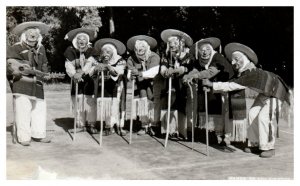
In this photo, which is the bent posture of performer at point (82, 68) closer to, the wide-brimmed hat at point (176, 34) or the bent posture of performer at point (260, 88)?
the wide-brimmed hat at point (176, 34)

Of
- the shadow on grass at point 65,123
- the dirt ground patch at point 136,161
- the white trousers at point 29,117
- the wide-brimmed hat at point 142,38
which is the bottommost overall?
the dirt ground patch at point 136,161

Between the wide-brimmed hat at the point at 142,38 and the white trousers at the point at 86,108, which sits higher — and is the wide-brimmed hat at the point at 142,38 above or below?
above

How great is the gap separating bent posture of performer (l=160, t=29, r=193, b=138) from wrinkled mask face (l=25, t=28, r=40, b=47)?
1.77 meters

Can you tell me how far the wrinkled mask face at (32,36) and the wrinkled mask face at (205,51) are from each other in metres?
2.24

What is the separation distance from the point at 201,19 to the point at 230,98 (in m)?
2.39

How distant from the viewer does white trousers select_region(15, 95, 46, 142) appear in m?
6.23

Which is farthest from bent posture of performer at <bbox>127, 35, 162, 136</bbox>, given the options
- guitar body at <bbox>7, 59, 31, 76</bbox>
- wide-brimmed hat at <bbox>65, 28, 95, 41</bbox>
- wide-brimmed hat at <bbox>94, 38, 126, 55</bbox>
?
guitar body at <bbox>7, 59, 31, 76</bbox>

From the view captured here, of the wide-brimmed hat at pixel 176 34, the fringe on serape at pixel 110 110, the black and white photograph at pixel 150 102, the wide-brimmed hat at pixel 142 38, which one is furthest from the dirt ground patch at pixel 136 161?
the wide-brimmed hat at pixel 176 34

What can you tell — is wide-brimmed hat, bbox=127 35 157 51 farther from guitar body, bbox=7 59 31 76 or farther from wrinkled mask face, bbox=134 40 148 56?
guitar body, bbox=7 59 31 76

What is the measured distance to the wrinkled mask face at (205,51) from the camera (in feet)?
20.4

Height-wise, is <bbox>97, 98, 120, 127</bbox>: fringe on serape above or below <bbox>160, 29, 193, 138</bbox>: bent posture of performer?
below

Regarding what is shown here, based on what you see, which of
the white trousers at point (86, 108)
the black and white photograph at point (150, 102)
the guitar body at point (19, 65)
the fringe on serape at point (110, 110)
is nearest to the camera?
the black and white photograph at point (150, 102)

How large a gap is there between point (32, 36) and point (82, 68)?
0.95 meters
